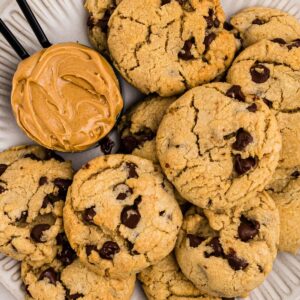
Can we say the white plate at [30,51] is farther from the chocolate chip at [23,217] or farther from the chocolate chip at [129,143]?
the chocolate chip at [23,217]

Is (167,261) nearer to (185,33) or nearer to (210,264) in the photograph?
(210,264)

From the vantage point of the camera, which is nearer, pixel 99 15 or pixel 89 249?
pixel 89 249

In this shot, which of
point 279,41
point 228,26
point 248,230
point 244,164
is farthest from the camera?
point 228,26

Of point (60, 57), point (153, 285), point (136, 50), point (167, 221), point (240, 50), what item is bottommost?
point (153, 285)

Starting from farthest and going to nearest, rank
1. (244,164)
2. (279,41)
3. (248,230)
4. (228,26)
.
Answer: (228,26) → (279,41) → (248,230) → (244,164)

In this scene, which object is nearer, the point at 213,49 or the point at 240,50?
the point at 213,49

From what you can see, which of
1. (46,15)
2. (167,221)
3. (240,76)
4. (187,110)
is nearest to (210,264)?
(167,221)

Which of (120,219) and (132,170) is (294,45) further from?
(120,219)

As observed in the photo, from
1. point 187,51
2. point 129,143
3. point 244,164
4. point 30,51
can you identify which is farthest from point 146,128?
point 30,51
